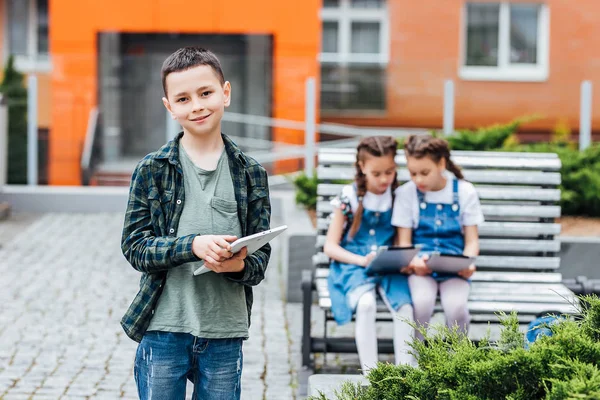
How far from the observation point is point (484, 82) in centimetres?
1972

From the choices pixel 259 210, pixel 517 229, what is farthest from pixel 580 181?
pixel 259 210

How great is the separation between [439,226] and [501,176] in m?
0.97

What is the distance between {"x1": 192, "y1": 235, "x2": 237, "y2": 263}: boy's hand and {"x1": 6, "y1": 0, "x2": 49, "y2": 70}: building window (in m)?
18.3

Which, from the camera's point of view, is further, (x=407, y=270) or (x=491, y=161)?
(x=491, y=161)

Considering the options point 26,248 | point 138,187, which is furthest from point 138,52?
point 138,187

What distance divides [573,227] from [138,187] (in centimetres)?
621

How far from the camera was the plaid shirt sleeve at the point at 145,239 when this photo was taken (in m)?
3.34

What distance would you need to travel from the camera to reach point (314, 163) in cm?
1339

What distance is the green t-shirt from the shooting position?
11.3ft

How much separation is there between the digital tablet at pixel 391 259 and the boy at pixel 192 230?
5.99 ft

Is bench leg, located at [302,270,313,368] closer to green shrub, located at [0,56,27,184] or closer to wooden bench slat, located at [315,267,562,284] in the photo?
wooden bench slat, located at [315,267,562,284]

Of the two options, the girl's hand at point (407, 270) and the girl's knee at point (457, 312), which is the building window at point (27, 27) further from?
the girl's knee at point (457, 312)

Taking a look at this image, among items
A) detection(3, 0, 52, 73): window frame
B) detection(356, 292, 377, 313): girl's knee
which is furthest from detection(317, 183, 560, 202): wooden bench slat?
detection(3, 0, 52, 73): window frame

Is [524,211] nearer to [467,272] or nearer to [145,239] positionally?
[467,272]
